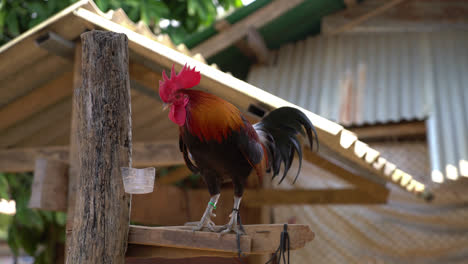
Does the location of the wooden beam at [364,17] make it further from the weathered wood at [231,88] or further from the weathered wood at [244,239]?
the weathered wood at [244,239]

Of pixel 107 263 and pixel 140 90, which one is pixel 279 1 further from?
pixel 107 263

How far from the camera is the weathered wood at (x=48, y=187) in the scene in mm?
3387

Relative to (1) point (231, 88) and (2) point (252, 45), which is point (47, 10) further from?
(1) point (231, 88)

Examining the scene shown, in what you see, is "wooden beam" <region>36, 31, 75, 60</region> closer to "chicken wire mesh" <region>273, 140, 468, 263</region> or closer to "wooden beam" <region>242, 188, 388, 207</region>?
"wooden beam" <region>242, 188, 388, 207</region>

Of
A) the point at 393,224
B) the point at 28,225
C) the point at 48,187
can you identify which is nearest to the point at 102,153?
the point at 48,187

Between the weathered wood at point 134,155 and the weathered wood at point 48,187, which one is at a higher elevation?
the weathered wood at point 134,155

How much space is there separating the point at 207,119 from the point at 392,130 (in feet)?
13.6

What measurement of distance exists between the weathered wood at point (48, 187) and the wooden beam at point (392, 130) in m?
3.64

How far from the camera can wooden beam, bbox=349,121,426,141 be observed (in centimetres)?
572

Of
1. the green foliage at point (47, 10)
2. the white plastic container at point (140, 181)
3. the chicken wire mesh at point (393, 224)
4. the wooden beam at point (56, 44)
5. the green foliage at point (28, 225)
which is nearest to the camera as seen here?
the white plastic container at point (140, 181)

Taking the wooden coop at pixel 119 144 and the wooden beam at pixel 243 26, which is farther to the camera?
the wooden beam at pixel 243 26

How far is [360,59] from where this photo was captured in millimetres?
6207

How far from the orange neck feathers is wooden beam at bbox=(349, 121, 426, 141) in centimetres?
399

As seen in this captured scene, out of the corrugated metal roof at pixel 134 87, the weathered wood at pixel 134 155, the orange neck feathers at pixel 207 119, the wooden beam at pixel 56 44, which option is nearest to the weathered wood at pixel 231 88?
the corrugated metal roof at pixel 134 87
